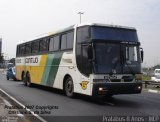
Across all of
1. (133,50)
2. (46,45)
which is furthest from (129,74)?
(46,45)

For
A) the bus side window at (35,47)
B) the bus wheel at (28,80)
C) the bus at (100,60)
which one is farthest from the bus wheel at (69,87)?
the bus wheel at (28,80)

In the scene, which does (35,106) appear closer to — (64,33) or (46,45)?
(64,33)

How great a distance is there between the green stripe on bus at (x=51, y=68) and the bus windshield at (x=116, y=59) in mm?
4219

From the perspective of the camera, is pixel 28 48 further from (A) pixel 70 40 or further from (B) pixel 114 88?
(B) pixel 114 88

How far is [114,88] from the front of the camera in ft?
47.5

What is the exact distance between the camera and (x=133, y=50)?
15.3m

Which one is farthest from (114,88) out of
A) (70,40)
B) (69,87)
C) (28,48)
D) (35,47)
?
(28,48)

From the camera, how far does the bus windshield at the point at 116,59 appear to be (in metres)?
14.5

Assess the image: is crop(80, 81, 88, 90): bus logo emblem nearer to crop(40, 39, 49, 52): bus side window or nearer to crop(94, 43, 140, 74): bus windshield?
crop(94, 43, 140, 74): bus windshield

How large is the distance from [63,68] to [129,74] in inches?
164

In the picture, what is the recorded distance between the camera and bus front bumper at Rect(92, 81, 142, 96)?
562 inches

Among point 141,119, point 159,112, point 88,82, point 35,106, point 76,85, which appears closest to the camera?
point 141,119

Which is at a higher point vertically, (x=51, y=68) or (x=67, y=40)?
(x=67, y=40)

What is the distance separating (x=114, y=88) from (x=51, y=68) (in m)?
6.23
